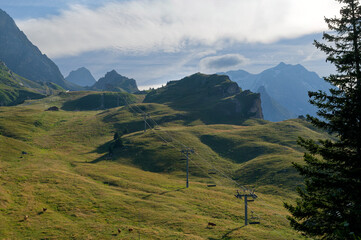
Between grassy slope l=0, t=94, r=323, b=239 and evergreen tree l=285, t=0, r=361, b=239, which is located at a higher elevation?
evergreen tree l=285, t=0, r=361, b=239

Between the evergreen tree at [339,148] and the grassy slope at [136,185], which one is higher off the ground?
the evergreen tree at [339,148]

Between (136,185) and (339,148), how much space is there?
57.8 m

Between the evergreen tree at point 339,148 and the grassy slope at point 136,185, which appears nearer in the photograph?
the evergreen tree at point 339,148

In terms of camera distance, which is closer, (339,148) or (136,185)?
(339,148)

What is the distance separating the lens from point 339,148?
64.9ft

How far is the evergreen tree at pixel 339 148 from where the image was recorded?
18391 mm

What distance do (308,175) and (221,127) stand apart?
149 metres

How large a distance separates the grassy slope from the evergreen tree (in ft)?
84.1

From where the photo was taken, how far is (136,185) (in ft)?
228

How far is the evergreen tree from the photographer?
724 inches

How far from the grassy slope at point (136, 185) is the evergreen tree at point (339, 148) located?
84.1ft

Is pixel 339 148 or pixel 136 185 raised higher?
pixel 339 148

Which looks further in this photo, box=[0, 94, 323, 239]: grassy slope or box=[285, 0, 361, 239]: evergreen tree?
box=[0, 94, 323, 239]: grassy slope

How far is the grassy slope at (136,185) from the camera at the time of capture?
4312 centimetres
